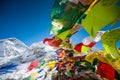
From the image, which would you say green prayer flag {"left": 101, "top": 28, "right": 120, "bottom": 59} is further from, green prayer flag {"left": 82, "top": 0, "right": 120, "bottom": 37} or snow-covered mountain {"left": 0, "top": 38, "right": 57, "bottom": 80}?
snow-covered mountain {"left": 0, "top": 38, "right": 57, "bottom": 80}

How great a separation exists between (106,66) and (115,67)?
0.03 meters

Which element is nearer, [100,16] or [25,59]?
[100,16]

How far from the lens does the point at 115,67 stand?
2.33 ft

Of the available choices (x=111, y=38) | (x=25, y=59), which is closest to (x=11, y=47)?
(x=25, y=59)

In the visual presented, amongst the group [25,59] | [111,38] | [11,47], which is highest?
[11,47]

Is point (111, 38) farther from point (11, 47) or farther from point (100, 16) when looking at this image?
point (11, 47)

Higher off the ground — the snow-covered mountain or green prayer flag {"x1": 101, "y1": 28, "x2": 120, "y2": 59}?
the snow-covered mountain

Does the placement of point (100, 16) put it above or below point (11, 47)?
→ below

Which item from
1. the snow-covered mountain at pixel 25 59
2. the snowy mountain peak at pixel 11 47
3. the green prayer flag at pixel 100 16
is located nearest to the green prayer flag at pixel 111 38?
the green prayer flag at pixel 100 16

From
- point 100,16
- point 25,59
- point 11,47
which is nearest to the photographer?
point 100,16

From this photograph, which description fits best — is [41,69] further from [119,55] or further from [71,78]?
[119,55]

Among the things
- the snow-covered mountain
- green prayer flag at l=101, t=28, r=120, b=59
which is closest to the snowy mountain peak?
the snow-covered mountain

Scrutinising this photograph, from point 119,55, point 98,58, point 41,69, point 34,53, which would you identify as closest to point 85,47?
A: point 98,58

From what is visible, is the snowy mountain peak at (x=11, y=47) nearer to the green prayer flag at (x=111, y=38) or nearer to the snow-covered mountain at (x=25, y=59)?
the snow-covered mountain at (x=25, y=59)
